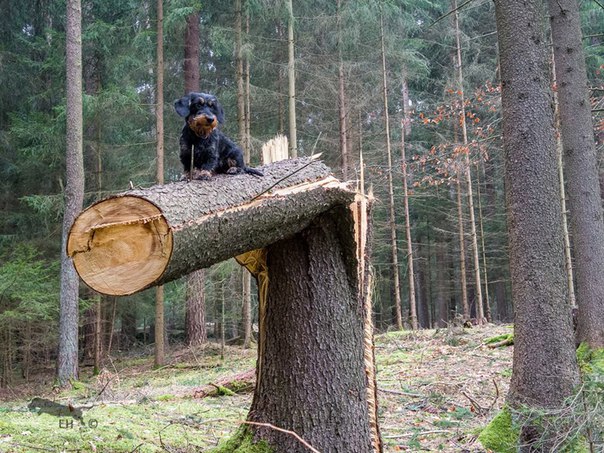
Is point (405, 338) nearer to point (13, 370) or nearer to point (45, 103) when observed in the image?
point (13, 370)

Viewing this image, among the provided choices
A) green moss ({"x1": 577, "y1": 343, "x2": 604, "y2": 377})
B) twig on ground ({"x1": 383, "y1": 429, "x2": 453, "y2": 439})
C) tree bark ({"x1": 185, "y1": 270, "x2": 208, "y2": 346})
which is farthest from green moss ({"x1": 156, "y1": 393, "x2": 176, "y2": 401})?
tree bark ({"x1": 185, "y1": 270, "x2": 208, "y2": 346})

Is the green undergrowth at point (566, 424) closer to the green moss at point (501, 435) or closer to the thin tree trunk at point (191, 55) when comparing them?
the green moss at point (501, 435)

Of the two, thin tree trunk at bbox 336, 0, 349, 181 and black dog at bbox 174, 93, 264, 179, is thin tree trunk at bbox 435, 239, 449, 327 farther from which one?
black dog at bbox 174, 93, 264, 179

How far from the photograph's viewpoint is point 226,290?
14828 millimetres

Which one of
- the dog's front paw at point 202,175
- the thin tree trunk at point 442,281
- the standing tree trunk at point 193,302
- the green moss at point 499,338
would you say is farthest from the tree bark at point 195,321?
the thin tree trunk at point 442,281

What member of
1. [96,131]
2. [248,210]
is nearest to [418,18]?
[96,131]

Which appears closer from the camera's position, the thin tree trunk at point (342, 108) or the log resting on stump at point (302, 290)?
the log resting on stump at point (302, 290)

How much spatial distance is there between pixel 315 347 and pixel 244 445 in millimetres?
901

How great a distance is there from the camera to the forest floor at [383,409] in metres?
4.29

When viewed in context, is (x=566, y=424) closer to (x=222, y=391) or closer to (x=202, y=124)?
(x=202, y=124)

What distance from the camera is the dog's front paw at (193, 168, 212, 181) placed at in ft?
11.4

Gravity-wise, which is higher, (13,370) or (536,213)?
(536,213)

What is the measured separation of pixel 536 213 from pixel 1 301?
12.1 m

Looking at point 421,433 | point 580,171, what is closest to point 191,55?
point 580,171
